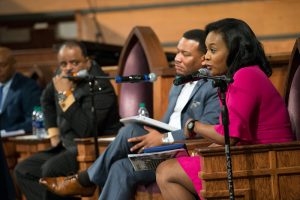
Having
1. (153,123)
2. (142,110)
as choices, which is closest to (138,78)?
(153,123)

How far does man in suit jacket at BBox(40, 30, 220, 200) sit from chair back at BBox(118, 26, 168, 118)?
→ 639mm

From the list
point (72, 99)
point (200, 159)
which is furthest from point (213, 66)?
point (72, 99)

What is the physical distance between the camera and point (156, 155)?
3799 millimetres

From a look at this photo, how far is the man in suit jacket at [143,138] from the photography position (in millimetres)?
4266

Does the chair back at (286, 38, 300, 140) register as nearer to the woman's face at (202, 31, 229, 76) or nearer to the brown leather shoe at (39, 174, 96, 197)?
the woman's face at (202, 31, 229, 76)

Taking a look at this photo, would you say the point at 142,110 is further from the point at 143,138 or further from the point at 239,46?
the point at 239,46

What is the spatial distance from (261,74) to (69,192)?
1.75 metres

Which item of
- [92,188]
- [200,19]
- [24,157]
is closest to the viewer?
[92,188]

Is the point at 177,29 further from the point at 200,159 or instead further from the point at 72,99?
the point at 200,159

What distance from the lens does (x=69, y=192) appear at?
192 inches

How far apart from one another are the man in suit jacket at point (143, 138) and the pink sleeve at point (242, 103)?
2.44 ft

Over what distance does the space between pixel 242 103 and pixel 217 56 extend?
301mm

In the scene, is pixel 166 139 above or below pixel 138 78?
below

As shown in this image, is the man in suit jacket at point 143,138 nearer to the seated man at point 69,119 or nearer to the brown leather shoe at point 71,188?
the brown leather shoe at point 71,188
